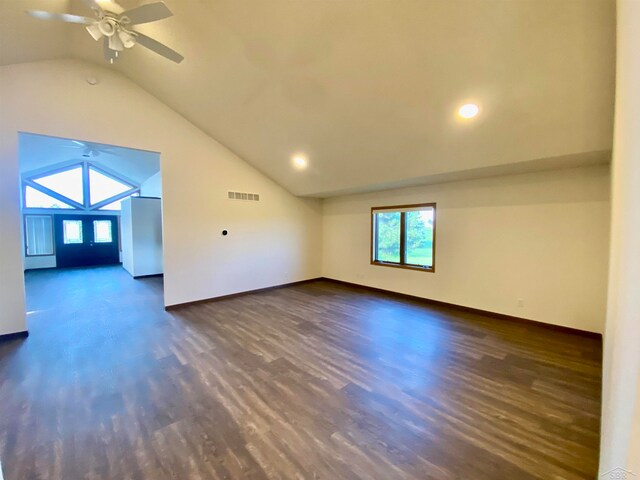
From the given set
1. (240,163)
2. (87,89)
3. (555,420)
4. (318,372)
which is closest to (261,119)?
(240,163)

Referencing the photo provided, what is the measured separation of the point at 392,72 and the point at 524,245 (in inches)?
127

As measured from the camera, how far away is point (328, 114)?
369 cm

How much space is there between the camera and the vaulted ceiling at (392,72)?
7.26 ft

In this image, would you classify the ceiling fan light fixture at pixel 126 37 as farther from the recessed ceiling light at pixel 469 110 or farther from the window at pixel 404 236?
the window at pixel 404 236

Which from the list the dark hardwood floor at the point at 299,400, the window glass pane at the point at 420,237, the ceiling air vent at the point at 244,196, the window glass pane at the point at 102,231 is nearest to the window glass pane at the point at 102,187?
the window glass pane at the point at 102,231

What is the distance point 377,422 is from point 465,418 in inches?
Answer: 27.1

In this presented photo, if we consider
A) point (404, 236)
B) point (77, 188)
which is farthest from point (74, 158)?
point (404, 236)

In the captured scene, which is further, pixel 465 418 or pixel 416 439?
pixel 465 418

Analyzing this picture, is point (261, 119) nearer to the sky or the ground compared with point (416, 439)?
nearer to the sky

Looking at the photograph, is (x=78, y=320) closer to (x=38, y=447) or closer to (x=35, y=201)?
(x=38, y=447)

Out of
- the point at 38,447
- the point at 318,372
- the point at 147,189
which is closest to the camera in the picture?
the point at 38,447

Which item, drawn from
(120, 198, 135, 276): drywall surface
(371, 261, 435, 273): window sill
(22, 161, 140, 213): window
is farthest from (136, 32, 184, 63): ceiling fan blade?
(22, 161, 140, 213): window

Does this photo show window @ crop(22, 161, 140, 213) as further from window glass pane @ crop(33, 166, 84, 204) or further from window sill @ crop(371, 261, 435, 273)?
window sill @ crop(371, 261, 435, 273)

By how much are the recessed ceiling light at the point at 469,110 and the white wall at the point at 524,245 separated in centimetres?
178
